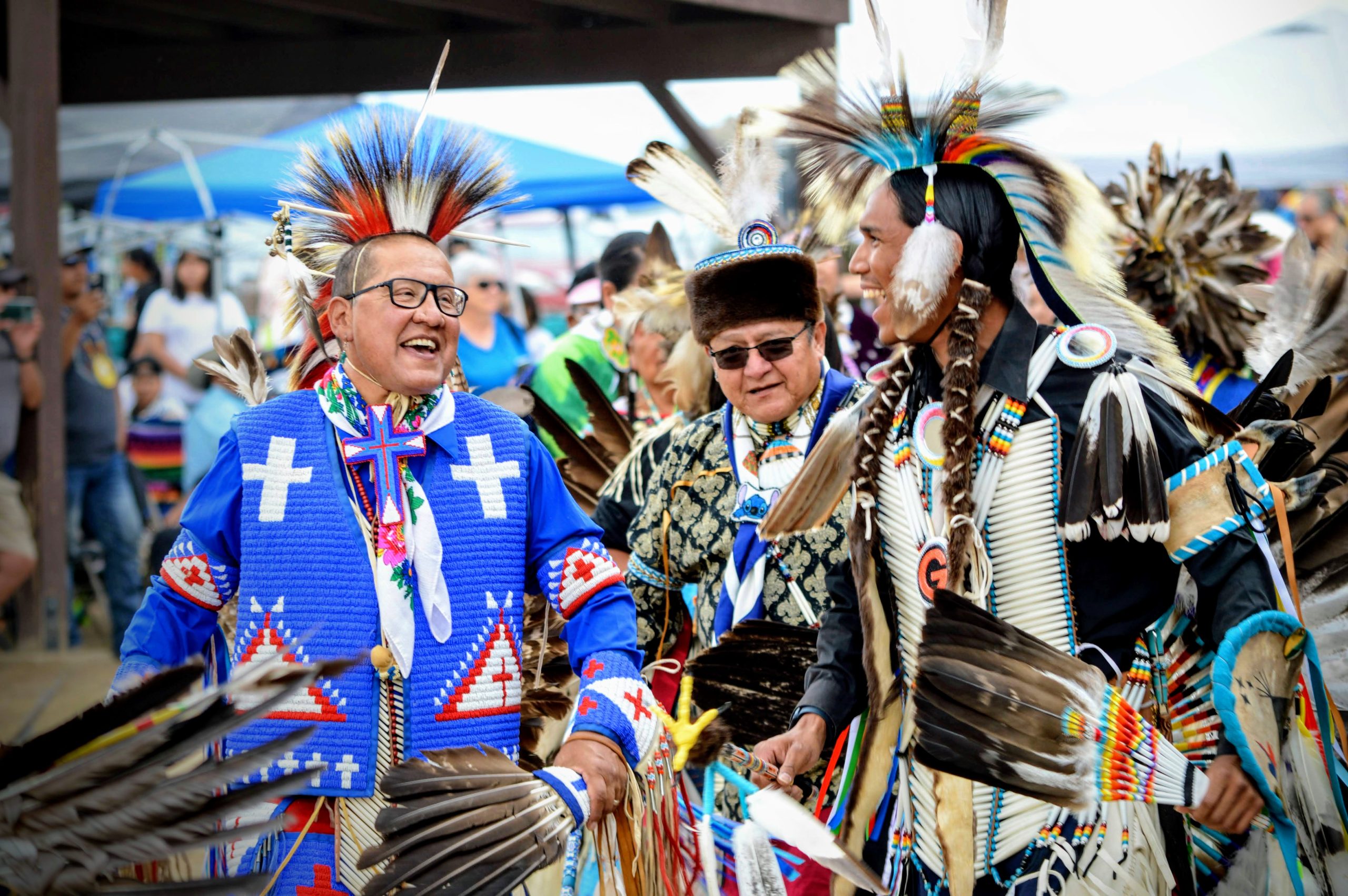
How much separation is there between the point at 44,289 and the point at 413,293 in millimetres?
5361

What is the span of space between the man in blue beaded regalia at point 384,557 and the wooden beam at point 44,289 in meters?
5.07

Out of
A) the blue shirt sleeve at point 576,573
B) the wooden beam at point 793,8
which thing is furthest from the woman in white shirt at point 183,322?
the blue shirt sleeve at point 576,573

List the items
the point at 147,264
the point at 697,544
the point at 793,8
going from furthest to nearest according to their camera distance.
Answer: the point at 147,264, the point at 793,8, the point at 697,544

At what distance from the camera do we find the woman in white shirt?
796cm

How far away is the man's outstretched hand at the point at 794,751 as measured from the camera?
2.31 meters

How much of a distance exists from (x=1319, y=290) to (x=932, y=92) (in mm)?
1701

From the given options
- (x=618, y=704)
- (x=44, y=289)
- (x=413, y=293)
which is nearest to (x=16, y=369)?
(x=44, y=289)

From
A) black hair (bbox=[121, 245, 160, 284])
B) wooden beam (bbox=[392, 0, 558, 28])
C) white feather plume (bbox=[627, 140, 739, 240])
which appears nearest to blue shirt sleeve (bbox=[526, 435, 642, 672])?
white feather plume (bbox=[627, 140, 739, 240])

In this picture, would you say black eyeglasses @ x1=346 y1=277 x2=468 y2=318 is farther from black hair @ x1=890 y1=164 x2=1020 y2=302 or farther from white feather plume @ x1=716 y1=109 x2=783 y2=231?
→ white feather plume @ x1=716 y1=109 x2=783 y2=231

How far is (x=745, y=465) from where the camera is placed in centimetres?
313

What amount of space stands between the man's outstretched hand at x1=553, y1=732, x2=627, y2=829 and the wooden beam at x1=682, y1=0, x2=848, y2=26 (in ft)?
16.7

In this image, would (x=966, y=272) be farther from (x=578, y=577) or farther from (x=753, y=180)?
(x=753, y=180)

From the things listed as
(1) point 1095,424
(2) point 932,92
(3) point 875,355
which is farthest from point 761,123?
(3) point 875,355

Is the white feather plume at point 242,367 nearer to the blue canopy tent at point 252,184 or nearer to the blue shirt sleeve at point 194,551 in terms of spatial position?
the blue shirt sleeve at point 194,551
